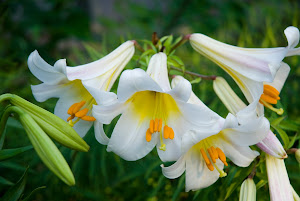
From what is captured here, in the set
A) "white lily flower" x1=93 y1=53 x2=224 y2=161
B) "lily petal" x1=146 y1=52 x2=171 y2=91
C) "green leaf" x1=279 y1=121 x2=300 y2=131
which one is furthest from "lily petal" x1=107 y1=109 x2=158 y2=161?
"green leaf" x1=279 y1=121 x2=300 y2=131

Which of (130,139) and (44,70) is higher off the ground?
(44,70)

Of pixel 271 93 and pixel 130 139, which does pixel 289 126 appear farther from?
pixel 130 139

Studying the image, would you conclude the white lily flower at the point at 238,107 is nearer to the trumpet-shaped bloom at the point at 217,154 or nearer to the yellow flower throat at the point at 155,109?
the trumpet-shaped bloom at the point at 217,154

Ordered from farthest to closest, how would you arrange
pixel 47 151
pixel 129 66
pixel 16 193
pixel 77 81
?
pixel 129 66, pixel 77 81, pixel 16 193, pixel 47 151

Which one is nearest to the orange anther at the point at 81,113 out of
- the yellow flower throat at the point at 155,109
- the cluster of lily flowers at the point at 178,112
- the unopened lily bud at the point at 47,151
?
the cluster of lily flowers at the point at 178,112

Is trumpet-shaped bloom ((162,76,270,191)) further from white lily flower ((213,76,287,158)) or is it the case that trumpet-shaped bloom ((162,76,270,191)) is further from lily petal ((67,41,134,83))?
lily petal ((67,41,134,83))

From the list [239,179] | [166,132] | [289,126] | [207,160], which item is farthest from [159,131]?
[289,126]

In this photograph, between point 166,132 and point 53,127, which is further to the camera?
point 166,132

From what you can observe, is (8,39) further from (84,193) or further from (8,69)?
(84,193)
